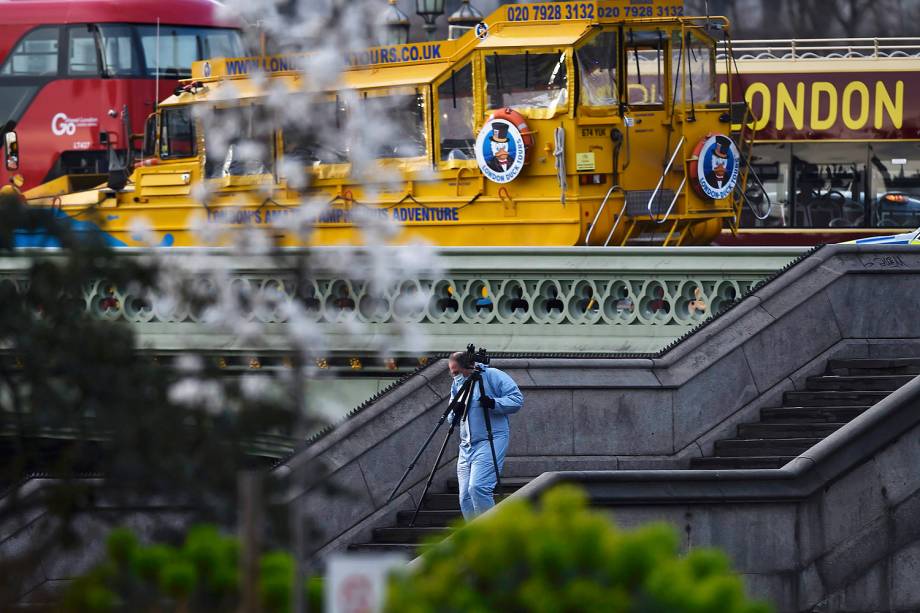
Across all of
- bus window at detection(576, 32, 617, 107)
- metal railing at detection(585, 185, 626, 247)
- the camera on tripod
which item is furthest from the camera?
bus window at detection(576, 32, 617, 107)

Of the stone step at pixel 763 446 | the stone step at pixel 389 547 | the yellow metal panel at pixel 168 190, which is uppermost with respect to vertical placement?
the yellow metal panel at pixel 168 190

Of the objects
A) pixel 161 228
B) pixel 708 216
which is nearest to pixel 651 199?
pixel 708 216

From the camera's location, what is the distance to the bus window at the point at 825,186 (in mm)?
26422

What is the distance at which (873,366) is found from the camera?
13.2 metres

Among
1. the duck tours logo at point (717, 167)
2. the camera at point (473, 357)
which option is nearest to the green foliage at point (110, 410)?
the camera at point (473, 357)

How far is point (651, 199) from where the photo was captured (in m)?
16.4

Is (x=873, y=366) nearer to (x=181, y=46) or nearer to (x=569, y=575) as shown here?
(x=569, y=575)

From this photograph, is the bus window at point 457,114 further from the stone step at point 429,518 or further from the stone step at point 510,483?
the stone step at point 429,518

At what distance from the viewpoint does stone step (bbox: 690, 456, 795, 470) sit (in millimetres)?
12273

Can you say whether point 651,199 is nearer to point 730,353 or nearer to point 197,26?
point 730,353

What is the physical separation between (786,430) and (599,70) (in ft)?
17.0

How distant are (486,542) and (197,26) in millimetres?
23059

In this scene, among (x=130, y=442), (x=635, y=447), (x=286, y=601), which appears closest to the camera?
(x=286, y=601)

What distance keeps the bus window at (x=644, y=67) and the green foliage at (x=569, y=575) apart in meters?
11.8
